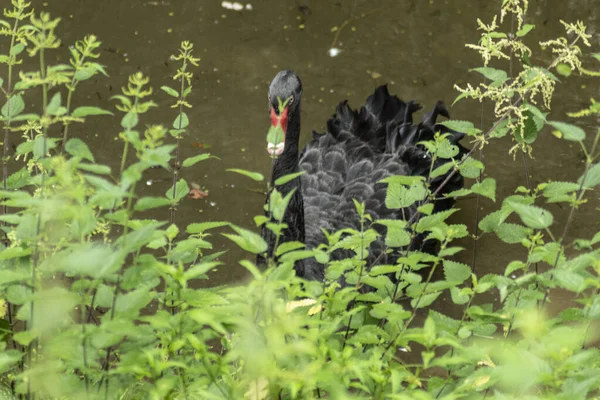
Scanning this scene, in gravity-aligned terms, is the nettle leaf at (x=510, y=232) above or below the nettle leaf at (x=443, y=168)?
below

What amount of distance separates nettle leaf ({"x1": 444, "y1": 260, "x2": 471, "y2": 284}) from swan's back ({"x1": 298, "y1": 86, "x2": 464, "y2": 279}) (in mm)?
1684

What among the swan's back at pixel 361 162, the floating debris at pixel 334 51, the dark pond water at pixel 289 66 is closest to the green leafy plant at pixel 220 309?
the swan's back at pixel 361 162

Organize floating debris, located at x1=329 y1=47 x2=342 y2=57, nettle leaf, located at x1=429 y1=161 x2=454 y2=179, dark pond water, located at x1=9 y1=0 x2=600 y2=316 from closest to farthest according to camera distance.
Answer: nettle leaf, located at x1=429 y1=161 x2=454 y2=179 → dark pond water, located at x1=9 y1=0 x2=600 y2=316 → floating debris, located at x1=329 y1=47 x2=342 y2=57

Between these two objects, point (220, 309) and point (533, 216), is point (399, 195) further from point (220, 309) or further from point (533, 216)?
point (220, 309)

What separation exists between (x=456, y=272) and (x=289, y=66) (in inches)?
163

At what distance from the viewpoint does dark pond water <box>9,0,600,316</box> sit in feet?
18.0

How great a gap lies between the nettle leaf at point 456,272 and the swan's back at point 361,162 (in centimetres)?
168

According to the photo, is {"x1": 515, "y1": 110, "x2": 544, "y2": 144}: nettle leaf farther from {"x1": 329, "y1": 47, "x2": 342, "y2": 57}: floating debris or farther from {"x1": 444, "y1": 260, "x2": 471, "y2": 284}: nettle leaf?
{"x1": 329, "y1": 47, "x2": 342, "y2": 57}: floating debris

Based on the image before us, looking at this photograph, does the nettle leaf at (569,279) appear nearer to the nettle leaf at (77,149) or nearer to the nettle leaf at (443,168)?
the nettle leaf at (443,168)

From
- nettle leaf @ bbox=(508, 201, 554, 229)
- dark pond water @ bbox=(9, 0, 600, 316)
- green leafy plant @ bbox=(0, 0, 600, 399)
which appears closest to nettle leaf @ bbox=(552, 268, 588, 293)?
green leafy plant @ bbox=(0, 0, 600, 399)

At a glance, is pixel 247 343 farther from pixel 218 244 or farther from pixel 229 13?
pixel 229 13

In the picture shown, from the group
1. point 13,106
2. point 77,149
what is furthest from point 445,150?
point 13,106

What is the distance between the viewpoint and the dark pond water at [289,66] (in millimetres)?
5473

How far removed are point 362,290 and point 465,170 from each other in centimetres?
148
